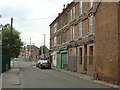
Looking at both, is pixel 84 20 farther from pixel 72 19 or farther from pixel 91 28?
pixel 72 19

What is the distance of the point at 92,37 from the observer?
776 inches

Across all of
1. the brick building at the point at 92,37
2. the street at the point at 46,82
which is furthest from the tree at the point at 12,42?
the street at the point at 46,82

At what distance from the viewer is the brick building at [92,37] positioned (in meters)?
13.6

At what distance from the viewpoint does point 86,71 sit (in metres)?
21.1

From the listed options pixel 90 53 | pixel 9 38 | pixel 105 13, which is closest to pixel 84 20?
pixel 90 53

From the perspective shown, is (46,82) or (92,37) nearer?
(46,82)

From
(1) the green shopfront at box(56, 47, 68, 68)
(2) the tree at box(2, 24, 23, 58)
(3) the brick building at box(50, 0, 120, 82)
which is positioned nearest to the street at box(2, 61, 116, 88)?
(3) the brick building at box(50, 0, 120, 82)

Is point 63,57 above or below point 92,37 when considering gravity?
below

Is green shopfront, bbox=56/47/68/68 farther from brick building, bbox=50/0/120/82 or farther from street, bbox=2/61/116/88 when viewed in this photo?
street, bbox=2/61/116/88

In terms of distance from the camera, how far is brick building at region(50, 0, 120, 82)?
13587 mm

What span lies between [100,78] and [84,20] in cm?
915

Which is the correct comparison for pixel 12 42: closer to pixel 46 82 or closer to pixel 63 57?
pixel 63 57

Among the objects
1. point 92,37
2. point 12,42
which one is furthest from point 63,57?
point 92,37

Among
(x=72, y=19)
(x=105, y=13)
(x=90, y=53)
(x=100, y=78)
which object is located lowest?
(x=100, y=78)
